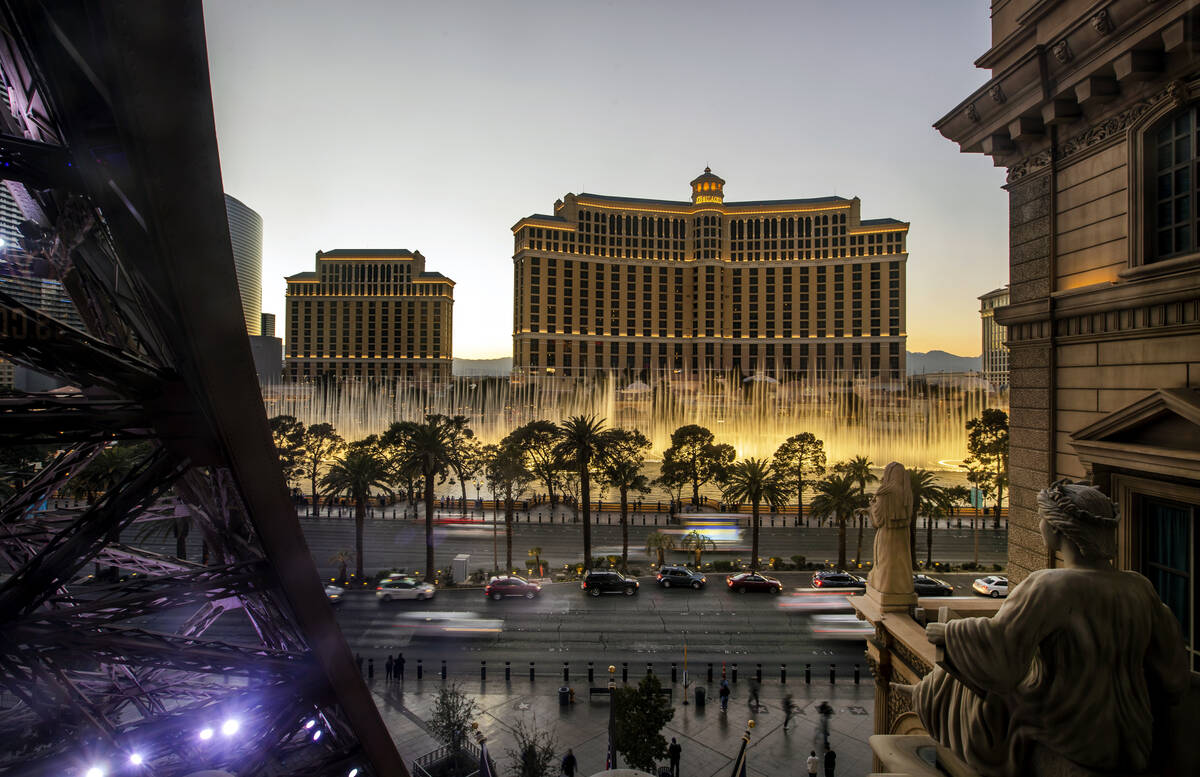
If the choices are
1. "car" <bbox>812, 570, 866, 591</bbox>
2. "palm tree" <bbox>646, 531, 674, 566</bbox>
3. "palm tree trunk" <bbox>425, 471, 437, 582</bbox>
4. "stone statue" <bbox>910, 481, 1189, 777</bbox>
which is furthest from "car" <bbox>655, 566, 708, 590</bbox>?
"stone statue" <bbox>910, 481, 1189, 777</bbox>

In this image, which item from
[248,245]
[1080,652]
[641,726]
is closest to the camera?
[1080,652]

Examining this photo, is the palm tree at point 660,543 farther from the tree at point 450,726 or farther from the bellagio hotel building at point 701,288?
the bellagio hotel building at point 701,288

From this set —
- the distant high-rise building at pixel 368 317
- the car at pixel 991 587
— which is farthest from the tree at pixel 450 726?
the distant high-rise building at pixel 368 317

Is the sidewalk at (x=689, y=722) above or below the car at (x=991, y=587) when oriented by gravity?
below

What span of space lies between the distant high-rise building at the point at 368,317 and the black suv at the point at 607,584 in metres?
119

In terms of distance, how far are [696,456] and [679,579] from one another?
66.5ft

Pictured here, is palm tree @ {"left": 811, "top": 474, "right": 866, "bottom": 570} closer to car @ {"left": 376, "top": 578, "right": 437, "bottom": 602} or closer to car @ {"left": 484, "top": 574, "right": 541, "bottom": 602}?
car @ {"left": 484, "top": 574, "right": 541, "bottom": 602}

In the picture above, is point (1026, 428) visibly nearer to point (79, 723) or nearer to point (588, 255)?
point (79, 723)

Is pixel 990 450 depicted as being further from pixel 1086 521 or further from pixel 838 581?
pixel 1086 521

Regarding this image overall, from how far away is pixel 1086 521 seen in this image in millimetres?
3615

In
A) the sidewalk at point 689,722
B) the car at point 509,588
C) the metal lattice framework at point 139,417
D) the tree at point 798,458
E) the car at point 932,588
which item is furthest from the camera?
the tree at point 798,458

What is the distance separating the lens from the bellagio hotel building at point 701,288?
120500 millimetres

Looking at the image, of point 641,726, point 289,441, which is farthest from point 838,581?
point 289,441

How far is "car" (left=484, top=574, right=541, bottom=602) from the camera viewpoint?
26766 millimetres
